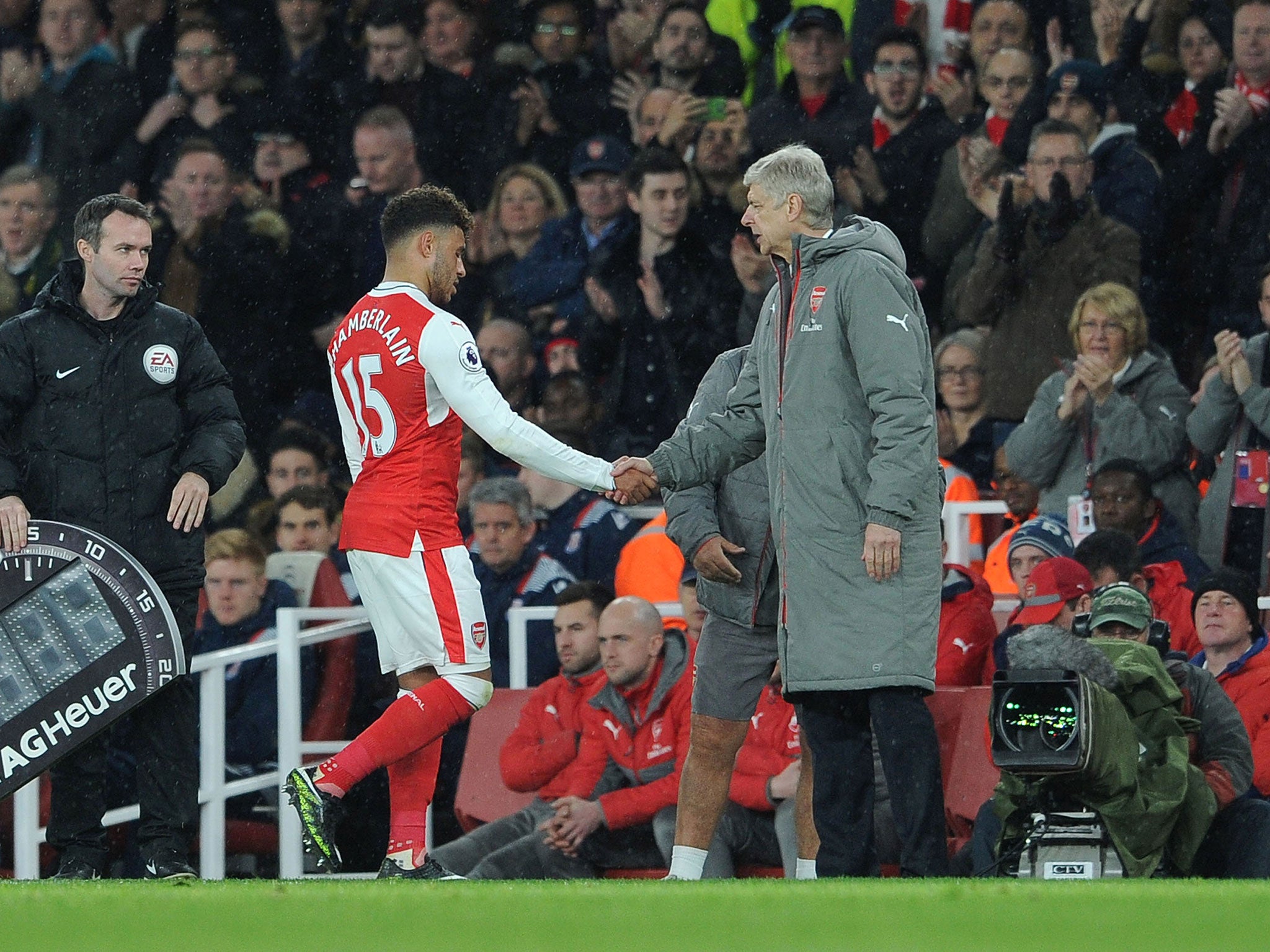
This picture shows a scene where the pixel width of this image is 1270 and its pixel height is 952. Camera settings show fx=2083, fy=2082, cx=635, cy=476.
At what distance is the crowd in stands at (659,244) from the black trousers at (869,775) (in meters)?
1.03

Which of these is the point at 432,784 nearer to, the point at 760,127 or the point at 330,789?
the point at 330,789

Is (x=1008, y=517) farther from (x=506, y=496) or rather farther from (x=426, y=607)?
(x=426, y=607)

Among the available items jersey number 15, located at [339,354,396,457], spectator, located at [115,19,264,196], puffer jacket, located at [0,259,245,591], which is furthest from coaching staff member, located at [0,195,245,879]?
spectator, located at [115,19,264,196]

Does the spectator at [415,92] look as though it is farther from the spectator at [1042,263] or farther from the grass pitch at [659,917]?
the grass pitch at [659,917]

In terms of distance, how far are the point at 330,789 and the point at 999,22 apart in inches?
227

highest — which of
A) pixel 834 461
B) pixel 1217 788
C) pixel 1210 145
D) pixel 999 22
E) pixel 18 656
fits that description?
pixel 999 22

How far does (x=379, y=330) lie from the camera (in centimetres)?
544

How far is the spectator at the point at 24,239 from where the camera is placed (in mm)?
10703

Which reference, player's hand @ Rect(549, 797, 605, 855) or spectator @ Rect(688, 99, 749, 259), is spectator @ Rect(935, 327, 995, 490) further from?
player's hand @ Rect(549, 797, 605, 855)

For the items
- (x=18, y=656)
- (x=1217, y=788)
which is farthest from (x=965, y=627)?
(x=18, y=656)

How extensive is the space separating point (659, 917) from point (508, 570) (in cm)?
444

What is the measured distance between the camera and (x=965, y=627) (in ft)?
22.9

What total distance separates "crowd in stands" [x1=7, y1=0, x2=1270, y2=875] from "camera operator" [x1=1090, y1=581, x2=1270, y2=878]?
1.50ft

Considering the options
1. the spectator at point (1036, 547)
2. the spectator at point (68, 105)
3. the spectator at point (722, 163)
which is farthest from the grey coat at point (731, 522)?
the spectator at point (68, 105)
